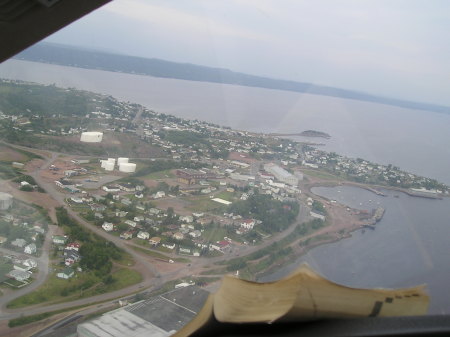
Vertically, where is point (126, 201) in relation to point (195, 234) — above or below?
below

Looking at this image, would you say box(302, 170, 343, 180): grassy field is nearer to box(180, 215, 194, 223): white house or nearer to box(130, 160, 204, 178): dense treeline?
box(130, 160, 204, 178): dense treeline

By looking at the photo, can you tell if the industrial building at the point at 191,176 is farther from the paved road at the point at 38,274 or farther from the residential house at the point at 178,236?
the paved road at the point at 38,274

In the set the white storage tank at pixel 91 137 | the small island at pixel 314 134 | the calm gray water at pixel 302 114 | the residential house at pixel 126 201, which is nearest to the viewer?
the residential house at pixel 126 201

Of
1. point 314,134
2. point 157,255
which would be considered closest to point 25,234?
point 157,255

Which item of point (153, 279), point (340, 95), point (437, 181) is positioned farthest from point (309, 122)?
point (153, 279)

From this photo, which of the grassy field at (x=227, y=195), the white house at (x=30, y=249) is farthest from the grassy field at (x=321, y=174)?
the white house at (x=30, y=249)

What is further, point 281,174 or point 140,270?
point 281,174

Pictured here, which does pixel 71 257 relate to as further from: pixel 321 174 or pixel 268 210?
pixel 321 174
